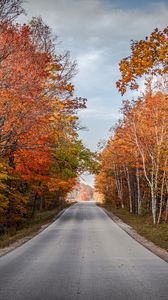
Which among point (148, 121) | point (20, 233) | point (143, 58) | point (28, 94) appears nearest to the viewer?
point (143, 58)

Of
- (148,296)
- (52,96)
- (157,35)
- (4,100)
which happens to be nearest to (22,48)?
(4,100)

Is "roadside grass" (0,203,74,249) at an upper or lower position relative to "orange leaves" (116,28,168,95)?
lower

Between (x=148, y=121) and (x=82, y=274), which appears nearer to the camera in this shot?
(x=82, y=274)

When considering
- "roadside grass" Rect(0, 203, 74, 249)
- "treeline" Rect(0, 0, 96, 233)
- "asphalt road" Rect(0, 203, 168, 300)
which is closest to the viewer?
"asphalt road" Rect(0, 203, 168, 300)

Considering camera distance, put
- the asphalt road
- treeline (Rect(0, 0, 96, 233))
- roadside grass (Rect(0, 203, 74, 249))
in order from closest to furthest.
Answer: the asphalt road < treeline (Rect(0, 0, 96, 233)) < roadside grass (Rect(0, 203, 74, 249))

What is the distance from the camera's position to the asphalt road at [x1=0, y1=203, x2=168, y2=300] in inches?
272

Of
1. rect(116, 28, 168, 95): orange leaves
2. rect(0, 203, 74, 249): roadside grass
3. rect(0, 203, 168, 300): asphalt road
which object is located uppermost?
rect(116, 28, 168, 95): orange leaves

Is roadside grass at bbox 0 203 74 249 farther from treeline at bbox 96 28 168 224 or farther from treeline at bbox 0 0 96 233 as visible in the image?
treeline at bbox 96 28 168 224

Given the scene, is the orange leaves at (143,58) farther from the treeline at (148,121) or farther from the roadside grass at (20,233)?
the roadside grass at (20,233)

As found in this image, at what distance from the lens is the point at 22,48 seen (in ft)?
47.0

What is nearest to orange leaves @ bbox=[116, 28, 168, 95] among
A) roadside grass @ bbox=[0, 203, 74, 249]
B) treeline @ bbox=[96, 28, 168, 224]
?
treeline @ bbox=[96, 28, 168, 224]

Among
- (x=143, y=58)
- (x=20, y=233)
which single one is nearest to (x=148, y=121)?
(x=20, y=233)

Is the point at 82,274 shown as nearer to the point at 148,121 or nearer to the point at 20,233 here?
the point at 20,233

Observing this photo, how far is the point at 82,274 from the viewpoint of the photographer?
352 inches
